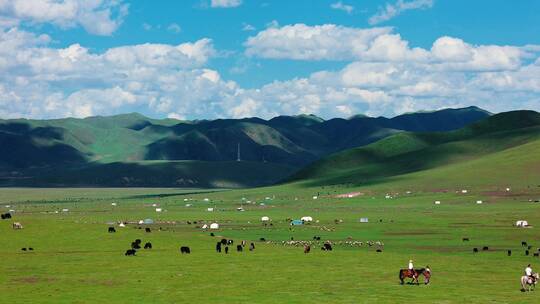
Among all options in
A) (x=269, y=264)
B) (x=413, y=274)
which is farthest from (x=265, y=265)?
(x=413, y=274)

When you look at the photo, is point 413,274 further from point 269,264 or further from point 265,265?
point 269,264

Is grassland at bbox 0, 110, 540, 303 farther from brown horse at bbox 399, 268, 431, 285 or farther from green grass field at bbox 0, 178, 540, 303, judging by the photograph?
brown horse at bbox 399, 268, 431, 285

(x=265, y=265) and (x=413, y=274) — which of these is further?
(x=265, y=265)

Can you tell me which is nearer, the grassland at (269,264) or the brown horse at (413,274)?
the grassland at (269,264)

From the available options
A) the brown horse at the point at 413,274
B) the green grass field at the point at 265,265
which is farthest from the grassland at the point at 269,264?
the brown horse at the point at 413,274

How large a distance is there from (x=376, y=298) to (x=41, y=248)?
146ft

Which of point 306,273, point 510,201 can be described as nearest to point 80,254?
point 306,273

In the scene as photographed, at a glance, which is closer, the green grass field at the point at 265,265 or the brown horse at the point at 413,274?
the green grass field at the point at 265,265

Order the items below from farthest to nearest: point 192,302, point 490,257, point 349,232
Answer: point 349,232 → point 490,257 → point 192,302

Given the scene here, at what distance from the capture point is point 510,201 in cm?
18075

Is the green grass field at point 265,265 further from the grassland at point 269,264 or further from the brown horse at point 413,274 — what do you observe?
the brown horse at point 413,274

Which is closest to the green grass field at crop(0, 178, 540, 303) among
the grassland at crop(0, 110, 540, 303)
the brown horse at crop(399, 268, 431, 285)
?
the grassland at crop(0, 110, 540, 303)

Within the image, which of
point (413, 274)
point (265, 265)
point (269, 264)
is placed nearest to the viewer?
point (413, 274)

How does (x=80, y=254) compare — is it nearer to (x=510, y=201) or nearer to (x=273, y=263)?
(x=273, y=263)
